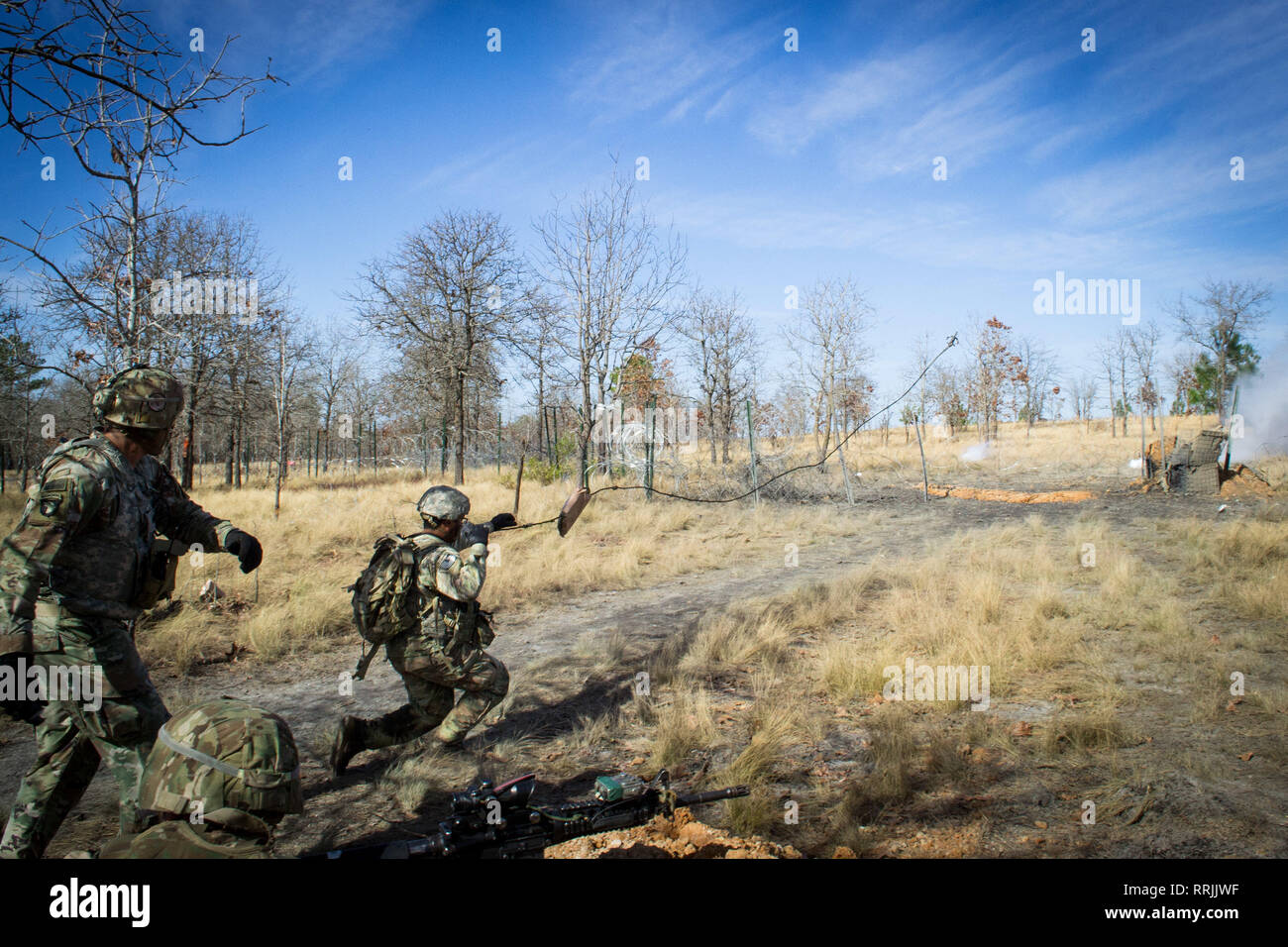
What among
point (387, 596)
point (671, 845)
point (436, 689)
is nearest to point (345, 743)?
point (436, 689)

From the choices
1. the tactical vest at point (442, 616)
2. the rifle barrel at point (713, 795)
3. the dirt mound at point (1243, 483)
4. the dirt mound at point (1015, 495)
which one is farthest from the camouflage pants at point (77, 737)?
the dirt mound at point (1243, 483)

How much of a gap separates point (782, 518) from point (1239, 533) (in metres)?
7.75

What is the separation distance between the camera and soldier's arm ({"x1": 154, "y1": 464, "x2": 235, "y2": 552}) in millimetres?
3494

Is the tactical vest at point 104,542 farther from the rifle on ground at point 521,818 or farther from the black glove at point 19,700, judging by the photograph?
the rifle on ground at point 521,818

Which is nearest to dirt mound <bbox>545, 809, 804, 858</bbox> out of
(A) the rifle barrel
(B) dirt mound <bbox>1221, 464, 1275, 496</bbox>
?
(A) the rifle barrel

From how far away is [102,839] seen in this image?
3367mm

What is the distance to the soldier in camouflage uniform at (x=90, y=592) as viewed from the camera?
2709mm

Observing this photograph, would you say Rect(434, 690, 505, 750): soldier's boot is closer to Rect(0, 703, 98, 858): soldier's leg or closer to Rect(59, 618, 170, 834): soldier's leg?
Rect(59, 618, 170, 834): soldier's leg

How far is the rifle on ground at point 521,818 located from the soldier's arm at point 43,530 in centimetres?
154

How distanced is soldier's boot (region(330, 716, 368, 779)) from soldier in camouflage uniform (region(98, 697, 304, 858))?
6.54ft

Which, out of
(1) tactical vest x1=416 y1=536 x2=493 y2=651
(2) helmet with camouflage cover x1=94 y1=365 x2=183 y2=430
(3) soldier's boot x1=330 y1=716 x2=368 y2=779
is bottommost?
(3) soldier's boot x1=330 y1=716 x2=368 y2=779

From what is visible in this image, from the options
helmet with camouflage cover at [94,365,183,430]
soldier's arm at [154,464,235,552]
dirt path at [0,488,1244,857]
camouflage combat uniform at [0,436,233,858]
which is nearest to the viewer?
camouflage combat uniform at [0,436,233,858]
